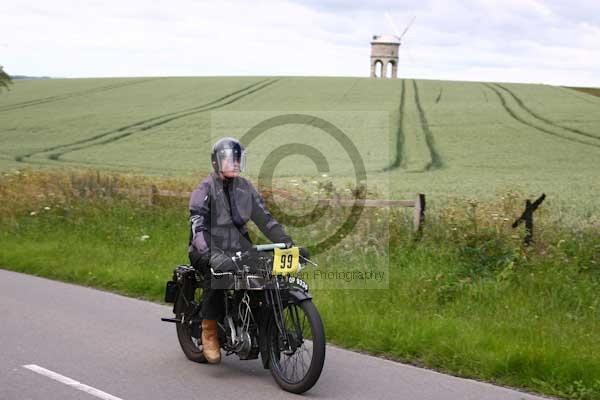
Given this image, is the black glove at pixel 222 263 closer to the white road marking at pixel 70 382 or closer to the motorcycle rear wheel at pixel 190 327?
the motorcycle rear wheel at pixel 190 327

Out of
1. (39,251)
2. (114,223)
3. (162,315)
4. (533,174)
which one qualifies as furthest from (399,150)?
(162,315)

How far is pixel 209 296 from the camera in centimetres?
686

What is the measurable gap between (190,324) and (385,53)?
281 ft

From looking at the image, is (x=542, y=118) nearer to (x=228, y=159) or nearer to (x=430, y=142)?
(x=430, y=142)

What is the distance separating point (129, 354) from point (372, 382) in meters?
2.32

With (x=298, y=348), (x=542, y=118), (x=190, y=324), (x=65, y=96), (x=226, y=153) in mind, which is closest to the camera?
(x=298, y=348)

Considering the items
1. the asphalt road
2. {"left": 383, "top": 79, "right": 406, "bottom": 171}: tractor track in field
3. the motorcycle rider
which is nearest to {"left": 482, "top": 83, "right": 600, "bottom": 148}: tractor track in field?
{"left": 383, "top": 79, "right": 406, "bottom": 171}: tractor track in field

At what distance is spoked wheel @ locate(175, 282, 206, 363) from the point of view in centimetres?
727

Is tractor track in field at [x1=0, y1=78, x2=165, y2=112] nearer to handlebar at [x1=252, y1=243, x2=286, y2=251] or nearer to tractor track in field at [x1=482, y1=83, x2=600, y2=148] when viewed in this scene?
tractor track in field at [x1=482, y1=83, x2=600, y2=148]

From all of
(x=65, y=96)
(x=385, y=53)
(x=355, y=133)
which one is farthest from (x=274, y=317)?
(x=385, y=53)

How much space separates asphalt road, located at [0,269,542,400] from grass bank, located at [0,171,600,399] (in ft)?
1.61

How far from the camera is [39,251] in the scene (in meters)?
13.9

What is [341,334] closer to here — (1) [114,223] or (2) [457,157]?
(1) [114,223]

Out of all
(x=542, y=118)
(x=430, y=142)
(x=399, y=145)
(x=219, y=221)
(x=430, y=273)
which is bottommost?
(x=430, y=273)
